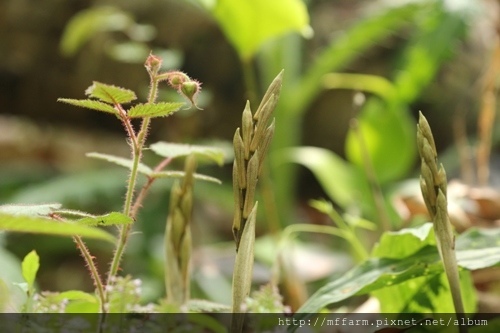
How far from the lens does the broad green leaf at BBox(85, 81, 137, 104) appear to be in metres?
0.40

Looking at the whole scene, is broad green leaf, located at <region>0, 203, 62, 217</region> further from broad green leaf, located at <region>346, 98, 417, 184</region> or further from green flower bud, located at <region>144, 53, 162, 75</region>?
broad green leaf, located at <region>346, 98, 417, 184</region>

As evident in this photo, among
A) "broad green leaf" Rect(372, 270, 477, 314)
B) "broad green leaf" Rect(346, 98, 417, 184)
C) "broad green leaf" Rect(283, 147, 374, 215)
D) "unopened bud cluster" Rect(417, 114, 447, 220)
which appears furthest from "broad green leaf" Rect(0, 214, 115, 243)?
"broad green leaf" Rect(346, 98, 417, 184)

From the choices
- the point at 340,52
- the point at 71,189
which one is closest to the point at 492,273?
the point at 340,52

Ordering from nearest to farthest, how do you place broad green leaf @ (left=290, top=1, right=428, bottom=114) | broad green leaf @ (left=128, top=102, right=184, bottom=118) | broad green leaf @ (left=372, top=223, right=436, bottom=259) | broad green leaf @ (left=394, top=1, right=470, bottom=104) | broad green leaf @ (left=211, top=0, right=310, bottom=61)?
1. broad green leaf @ (left=128, top=102, right=184, bottom=118)
2. broad green leaf @ (left=372, top=223, right=436, bottom=259)
3. broad green leaf @ (left=211, top=0, right=310, bottom=61)
4. broad green leaf @ (left=394, top=1, right=470, bottom=104)
5. broad green leaf @ (left=290, top=1, right=428, bottom=114)

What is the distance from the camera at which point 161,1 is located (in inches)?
95.0

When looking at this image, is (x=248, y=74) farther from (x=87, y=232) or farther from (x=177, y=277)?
(x=87, y=232)

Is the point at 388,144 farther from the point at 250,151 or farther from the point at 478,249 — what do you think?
the point at 250,151

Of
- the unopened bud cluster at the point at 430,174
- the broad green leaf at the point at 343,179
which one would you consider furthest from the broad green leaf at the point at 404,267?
the broad green leaf at the point at 343,179

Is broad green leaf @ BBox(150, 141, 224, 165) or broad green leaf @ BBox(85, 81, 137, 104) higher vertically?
broad green leaf @ BBox(150, 141, 224, 165)

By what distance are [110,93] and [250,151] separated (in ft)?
0.34

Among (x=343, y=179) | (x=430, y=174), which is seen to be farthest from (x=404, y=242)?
(x=343, y=179)

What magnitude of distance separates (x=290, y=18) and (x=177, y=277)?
531 millimetres

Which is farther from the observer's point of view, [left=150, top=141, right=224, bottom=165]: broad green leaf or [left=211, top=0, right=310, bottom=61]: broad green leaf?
[left=211, top=0, right=310, bottom=61]: broad green leaf

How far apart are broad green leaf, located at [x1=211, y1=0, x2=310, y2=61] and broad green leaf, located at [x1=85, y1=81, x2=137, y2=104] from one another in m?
0.55
